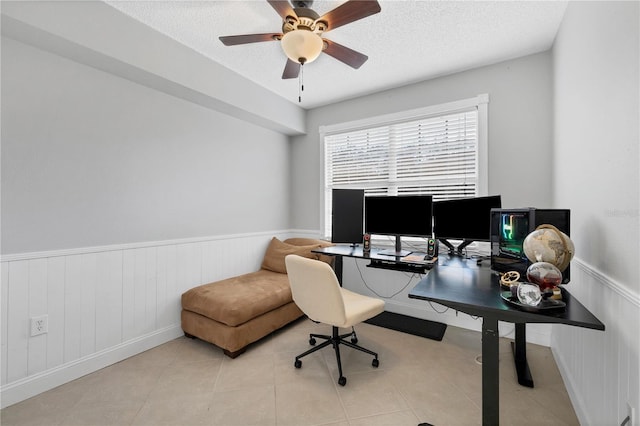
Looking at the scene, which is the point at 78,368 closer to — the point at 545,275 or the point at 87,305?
the point at 87,305

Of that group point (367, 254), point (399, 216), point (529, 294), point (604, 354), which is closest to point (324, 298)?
point (367, 254)

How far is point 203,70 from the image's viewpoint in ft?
8.55

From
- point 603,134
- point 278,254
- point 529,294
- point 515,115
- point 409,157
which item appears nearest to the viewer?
point 529,294

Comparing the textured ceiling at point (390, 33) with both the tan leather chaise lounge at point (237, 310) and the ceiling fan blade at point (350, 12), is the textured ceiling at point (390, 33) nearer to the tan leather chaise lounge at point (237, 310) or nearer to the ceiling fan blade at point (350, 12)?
the ceiling fan blade at point (350, 12)

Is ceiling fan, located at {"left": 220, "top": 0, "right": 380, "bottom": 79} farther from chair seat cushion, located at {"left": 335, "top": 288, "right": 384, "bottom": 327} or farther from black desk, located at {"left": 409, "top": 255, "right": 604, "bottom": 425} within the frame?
chair seat cushion, located at {"left": 335, "top": 288, "right": 384, "bottom": 327}

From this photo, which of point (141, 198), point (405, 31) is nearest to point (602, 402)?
point (405, 31)

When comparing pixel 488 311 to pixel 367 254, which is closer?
pixel 488 311

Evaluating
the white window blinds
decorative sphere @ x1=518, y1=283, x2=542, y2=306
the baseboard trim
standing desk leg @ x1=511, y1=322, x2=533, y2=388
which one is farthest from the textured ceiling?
the baseboard trim

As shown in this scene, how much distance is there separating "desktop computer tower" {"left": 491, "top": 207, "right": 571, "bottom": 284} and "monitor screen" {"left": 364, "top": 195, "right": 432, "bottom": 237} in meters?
0.68

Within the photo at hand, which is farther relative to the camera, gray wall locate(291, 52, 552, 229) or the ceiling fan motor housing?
gray wall locate(291, 52, 552, 229)

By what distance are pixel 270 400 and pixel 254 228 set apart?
6.91ft

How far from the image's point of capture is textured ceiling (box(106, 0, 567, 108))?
1970 millimetres

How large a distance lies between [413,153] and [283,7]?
6.87 feet

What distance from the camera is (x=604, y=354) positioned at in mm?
1252
